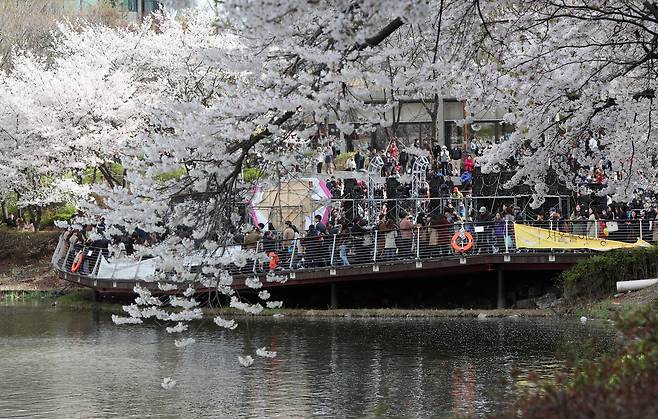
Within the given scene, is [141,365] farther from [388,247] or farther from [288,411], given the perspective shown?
[388,247]

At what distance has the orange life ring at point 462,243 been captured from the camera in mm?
29000

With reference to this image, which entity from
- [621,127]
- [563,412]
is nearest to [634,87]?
[621,127]

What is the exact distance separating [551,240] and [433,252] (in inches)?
124

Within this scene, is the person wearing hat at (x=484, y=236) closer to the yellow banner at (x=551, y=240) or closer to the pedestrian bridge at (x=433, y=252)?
the pedestrian bridge at (x=433, y=252)

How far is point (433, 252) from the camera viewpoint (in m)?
29.5

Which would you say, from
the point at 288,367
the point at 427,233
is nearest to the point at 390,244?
the point at 427,233

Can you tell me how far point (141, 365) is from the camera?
22375mm

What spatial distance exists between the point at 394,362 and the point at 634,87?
23.1 feet

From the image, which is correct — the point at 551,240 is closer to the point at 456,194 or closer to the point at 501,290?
the point at 501,290

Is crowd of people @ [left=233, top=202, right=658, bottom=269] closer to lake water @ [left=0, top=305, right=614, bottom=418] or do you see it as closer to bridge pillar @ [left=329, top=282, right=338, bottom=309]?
bridge pillar @ [left=329, top=282, right=338, bottom=309]

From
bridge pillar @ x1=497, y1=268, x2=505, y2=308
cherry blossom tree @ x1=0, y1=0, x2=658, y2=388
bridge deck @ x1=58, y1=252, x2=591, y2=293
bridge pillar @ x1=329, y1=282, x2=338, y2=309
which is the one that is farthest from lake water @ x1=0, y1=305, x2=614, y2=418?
cherry blossom tree @ x1=0, y1=0, x2=658, y2=388

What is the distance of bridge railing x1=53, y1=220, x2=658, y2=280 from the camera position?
93.5 ft

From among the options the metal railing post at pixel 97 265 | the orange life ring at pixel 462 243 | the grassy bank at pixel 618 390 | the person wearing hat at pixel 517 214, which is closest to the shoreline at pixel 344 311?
the metal railing post at pixel 97 265

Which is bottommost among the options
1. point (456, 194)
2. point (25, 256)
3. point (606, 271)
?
point (25, 256)
